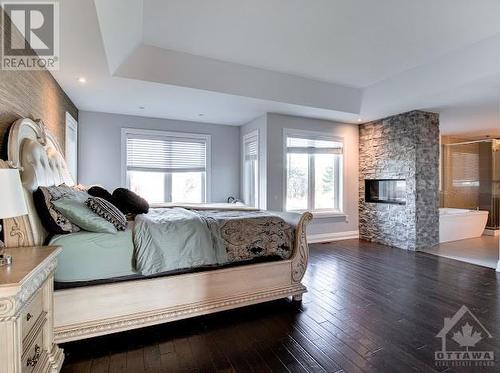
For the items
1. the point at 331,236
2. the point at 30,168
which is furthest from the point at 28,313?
the point at 331,236

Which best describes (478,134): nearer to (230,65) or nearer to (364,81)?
(364,81)

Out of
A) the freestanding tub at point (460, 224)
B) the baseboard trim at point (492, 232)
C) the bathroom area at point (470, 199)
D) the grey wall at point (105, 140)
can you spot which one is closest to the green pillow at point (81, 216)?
the grey wall at point (105, 140)

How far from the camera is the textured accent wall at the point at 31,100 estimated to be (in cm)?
213

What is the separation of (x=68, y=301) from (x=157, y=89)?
9.24 feet

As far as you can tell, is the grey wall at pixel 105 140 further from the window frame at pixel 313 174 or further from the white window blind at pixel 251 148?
the window frame at pixel 313 174

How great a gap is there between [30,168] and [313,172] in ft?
15.2

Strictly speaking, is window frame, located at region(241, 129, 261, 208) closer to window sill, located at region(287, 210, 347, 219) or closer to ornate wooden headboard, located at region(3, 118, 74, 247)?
window sill, located at region(287, 210, 347, 219)

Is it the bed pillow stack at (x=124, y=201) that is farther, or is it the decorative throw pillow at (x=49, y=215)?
the bed pillow stack at (x=124, y=201)

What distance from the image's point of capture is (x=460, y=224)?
5.50 metres

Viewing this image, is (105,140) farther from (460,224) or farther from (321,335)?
(460,224)

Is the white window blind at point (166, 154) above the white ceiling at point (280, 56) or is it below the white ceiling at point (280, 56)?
below

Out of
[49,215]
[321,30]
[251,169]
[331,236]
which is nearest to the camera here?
[49,215]

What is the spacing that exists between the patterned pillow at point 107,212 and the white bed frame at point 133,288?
0.34 meters

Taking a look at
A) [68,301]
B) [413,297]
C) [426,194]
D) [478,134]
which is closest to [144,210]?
[68,301]
